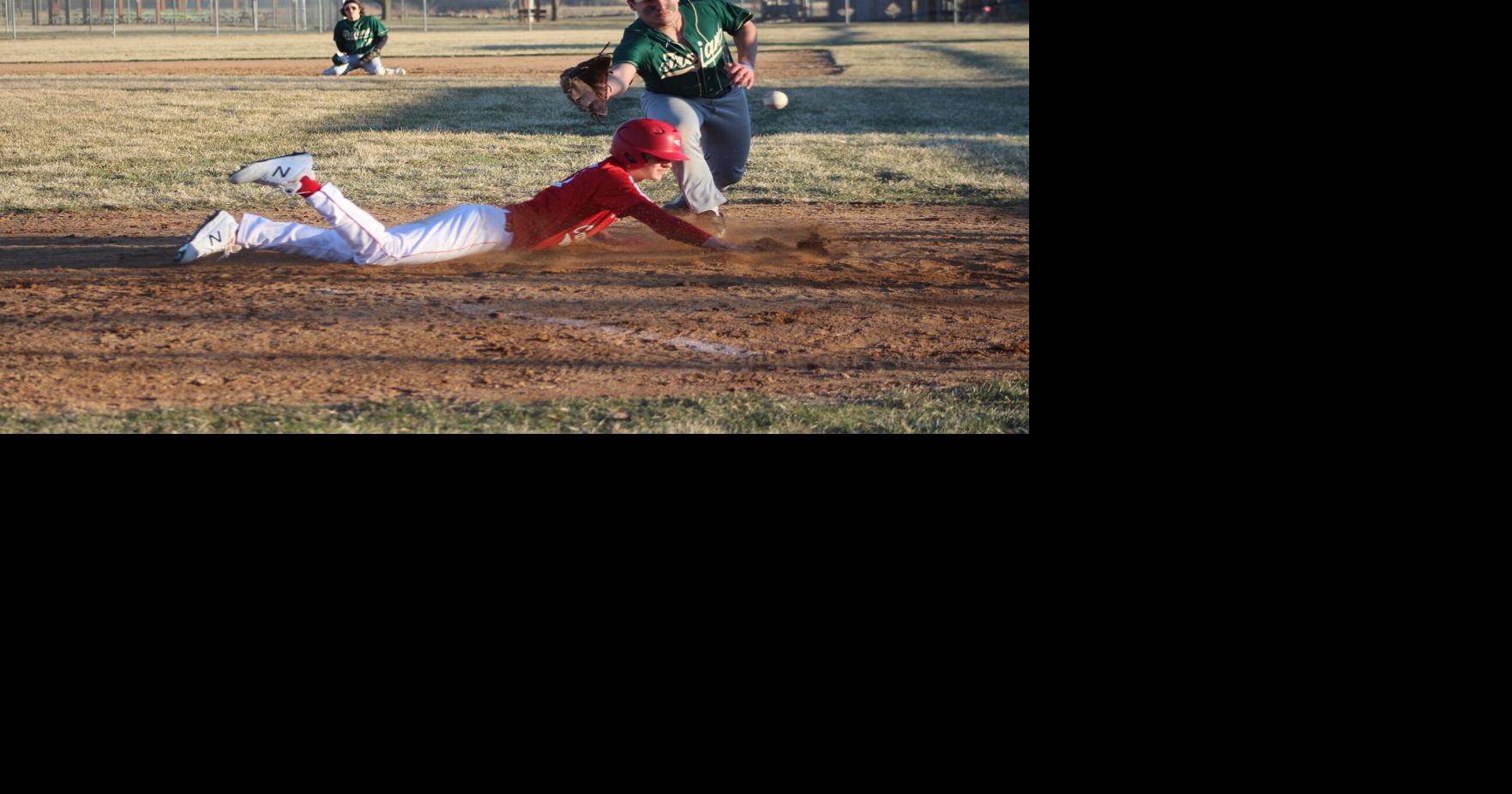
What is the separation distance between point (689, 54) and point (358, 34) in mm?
13023

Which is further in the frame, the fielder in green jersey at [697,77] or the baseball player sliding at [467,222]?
the fielder in green jersey at [697,77]

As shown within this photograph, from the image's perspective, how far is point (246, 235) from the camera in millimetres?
5402

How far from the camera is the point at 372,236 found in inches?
214

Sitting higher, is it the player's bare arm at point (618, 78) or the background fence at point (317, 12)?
the background fence at point (317, 12)

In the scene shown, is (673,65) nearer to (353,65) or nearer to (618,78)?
(618,78)

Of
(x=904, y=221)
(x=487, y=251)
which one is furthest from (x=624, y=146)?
(x=904, y=221)

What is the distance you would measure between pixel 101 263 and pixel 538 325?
2251mm

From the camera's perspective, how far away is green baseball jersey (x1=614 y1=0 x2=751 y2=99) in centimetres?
654

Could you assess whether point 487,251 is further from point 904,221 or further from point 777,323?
point 904,221

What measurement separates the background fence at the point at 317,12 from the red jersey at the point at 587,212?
2923 cm

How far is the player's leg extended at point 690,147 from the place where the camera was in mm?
6246

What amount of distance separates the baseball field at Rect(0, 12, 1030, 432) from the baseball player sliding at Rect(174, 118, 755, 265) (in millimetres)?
101

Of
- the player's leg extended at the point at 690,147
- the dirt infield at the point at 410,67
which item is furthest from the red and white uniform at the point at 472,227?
the dirt infield at the point at 410,67

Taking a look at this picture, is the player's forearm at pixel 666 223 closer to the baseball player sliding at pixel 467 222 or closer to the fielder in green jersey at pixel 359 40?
the baseball player sliding at pixel 467 222
